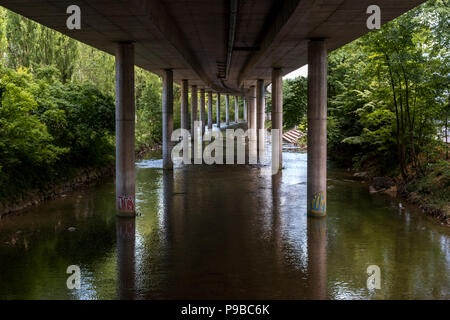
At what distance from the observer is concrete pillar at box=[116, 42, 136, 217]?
18.3m

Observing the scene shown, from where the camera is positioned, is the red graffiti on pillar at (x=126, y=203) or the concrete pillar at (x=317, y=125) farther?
the red graffiti on pillar at (x=126, y=203)

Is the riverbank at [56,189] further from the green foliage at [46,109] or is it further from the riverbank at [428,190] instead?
the riverbank at [428,190]

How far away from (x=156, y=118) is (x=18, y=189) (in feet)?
109

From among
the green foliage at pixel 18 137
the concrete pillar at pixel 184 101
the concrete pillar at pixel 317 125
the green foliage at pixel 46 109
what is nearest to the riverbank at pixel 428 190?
the concrete pillar at pixel 317 125

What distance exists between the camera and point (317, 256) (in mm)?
13188

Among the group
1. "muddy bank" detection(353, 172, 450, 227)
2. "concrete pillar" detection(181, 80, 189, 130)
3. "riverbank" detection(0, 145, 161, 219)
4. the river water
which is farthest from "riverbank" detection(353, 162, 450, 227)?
"concrete pillar" detection(181, 80, 189, 130)

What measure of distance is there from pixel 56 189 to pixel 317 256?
15.7 meters

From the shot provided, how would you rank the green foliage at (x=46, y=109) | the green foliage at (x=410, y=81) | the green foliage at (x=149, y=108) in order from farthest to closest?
the green foliage at (x=149, y=108) < the green foliage at (x=410, y=81) < the green foliage at (x=46, y=109)

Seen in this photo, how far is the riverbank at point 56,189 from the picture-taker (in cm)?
1919

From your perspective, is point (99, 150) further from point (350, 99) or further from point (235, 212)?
point (350, 99)

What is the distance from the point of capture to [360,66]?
3009cm

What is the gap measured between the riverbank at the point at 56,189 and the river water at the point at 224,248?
62cm

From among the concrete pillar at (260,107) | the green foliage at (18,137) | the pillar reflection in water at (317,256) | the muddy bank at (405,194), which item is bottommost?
the pillar reflection in water at (317,256)

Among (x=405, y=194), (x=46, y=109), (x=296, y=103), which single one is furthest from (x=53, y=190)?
(x=296, y=103)
